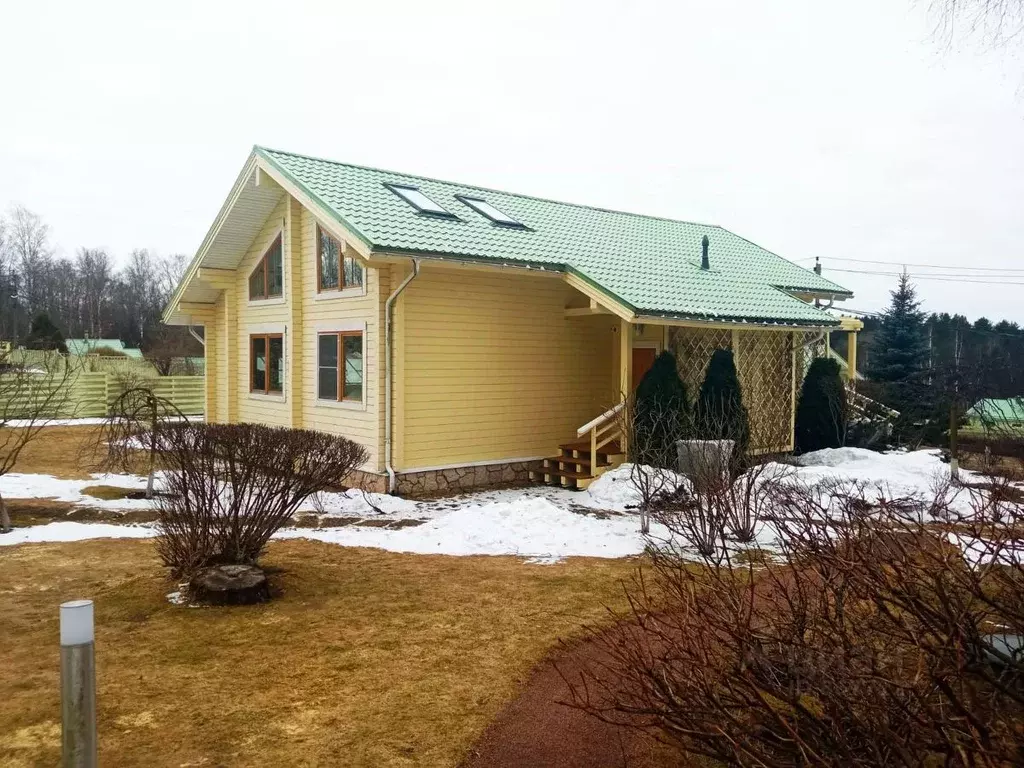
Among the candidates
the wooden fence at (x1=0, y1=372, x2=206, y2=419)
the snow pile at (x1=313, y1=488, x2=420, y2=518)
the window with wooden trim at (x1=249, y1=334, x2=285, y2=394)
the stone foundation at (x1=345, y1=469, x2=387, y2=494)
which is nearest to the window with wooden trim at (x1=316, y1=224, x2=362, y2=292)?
the window with wooden trim at (x1=249, y1=334, x2=285, y2=394)

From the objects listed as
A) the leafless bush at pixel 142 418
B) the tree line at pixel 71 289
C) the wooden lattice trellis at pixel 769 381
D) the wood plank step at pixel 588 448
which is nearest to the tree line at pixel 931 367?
the wooden lattice trellis at pixel 769 381

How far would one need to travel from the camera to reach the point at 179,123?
3747cm

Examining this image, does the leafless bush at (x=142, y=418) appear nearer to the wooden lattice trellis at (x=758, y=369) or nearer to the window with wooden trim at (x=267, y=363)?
the window with wooden trim at (x=267, y=363)

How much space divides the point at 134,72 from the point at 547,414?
519 inches

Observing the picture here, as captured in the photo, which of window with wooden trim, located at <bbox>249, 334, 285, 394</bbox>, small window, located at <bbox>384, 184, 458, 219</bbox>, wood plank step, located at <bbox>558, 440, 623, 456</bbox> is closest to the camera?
wood plank step, located at <bbox>558, 440, 623, 456</bbox>

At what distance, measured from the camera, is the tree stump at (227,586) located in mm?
6281

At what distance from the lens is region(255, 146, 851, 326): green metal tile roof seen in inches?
475

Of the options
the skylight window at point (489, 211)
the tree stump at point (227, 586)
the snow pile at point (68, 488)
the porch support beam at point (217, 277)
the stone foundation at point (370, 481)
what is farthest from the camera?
the porch support beam at point (217, 277)

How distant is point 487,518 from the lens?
9.60m

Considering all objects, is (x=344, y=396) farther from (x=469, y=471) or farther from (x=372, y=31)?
(x=372, y=31)

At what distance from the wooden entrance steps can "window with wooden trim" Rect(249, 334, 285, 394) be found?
5.49 m

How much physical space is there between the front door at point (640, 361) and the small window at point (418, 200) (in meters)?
4.55

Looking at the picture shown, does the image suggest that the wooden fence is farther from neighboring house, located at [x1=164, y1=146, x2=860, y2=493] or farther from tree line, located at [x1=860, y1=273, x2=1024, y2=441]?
tree line, located at [x1=860, y1=273, x2=1024, y2=441]

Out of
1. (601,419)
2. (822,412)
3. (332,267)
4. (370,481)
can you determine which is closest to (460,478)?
(370,481)
